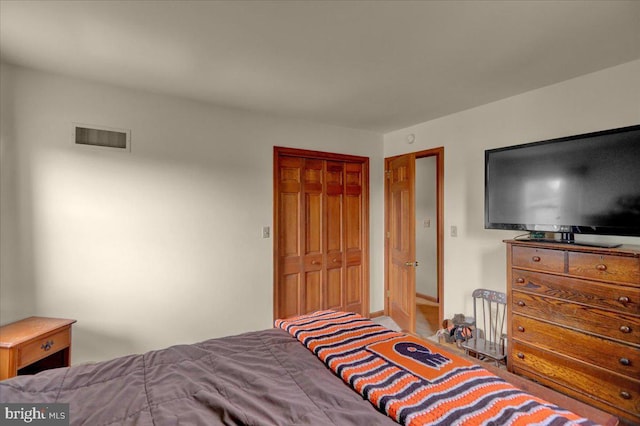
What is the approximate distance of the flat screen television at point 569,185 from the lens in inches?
74.5

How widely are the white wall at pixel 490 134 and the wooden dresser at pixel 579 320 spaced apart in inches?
18.5

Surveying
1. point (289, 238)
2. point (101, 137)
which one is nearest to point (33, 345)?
point (101, 137)

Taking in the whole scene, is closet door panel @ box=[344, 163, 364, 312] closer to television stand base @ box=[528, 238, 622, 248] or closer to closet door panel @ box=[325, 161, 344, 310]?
closet door panel @ box=[325, 161, 344, 310]

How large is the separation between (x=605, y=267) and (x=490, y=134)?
1.50m

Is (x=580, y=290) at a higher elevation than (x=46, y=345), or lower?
higher

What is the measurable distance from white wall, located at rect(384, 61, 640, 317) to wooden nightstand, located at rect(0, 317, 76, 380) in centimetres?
335

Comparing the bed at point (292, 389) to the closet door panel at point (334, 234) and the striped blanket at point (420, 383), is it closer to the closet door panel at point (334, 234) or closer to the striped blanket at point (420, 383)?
the striped blanket at point (420, 383)

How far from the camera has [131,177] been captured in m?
2.65

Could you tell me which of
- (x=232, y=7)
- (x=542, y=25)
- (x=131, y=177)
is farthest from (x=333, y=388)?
(x=131, y=177)

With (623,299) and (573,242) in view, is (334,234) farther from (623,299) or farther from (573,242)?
(623,299)

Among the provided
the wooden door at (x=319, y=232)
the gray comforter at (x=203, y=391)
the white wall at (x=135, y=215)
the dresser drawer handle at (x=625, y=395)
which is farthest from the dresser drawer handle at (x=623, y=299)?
the white wall at (x=135, y=215)

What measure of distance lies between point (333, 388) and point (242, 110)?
2.72 m

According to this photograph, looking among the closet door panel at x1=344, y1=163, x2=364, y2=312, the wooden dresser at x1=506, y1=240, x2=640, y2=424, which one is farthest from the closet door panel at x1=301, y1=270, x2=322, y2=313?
the wooden dresser at x1=506, y1=240, x2=640, y2=424

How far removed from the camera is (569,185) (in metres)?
2.13
